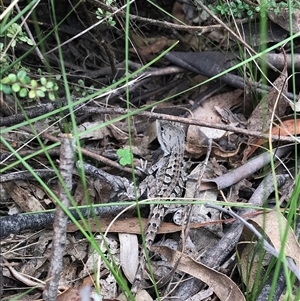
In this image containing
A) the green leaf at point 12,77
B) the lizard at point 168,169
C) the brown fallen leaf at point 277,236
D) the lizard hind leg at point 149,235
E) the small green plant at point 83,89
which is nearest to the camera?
the green leaf at point 12,77

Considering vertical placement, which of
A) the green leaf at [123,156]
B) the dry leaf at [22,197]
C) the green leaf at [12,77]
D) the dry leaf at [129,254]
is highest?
the green leaf at [12,77]

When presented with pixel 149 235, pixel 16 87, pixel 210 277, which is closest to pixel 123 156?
pixel 149 235

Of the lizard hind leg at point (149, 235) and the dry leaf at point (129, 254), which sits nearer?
the lizard hind leg at point (149, 235)

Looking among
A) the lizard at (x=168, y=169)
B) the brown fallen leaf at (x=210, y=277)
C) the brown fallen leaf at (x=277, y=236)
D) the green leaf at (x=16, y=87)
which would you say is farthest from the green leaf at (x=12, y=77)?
the lizard at (x=168, y=169)

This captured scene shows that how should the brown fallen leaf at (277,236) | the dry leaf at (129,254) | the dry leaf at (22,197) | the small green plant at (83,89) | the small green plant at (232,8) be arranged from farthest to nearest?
the small green plant at (83,89) < the small green plant at (232,8) < the dry leaf at (22,197) < the dry leaf at (129,254) < the brown fallen leaf at (277,236)

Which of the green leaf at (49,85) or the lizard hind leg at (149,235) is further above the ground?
the green leaf at (49,85)

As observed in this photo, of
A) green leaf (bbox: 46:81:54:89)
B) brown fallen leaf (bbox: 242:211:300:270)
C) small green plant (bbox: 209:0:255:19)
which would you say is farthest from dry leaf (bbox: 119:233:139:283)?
small green plant (bbox: 209:0:255:19)

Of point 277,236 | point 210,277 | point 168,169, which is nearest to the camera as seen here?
point 277,236

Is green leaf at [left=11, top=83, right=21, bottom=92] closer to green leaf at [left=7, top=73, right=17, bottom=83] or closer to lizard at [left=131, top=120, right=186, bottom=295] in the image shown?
green leaf at [left=7, top=73, right=17, bottom=83]

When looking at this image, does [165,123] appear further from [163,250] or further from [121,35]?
[163,250]

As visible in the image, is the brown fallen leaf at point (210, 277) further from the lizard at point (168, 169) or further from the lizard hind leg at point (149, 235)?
the lizard at point (168, 169)

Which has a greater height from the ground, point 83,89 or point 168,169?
point 83,89

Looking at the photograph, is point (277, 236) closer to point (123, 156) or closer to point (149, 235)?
point (149, 235)
